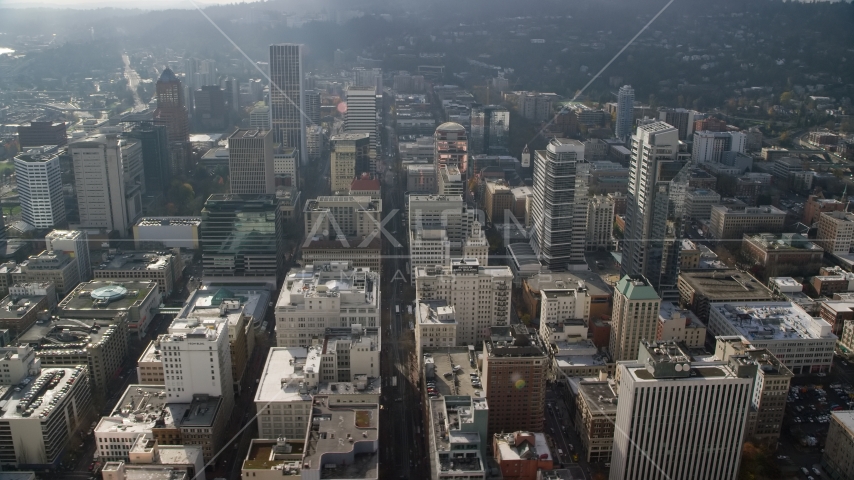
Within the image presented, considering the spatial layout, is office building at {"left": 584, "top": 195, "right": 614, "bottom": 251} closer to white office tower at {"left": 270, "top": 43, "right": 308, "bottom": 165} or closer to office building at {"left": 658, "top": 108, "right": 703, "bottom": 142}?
office building at {"left": 658, "top": 108, "right": 703, "bottom": 142}

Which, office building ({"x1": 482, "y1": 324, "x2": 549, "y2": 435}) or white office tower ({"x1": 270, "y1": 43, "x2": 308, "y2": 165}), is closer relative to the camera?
office building ({"x1": 482, "y1": 324, "x2": 549, "y2": 435})

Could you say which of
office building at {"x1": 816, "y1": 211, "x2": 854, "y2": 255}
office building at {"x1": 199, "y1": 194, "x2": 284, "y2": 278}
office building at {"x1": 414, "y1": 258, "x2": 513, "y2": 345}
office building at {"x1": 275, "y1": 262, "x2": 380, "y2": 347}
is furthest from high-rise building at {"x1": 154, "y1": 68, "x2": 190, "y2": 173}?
office building at {"x1": 816, "y1": 211, "x2": 854, "y2": 255}

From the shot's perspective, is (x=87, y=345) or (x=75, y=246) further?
(x=75, y=246)

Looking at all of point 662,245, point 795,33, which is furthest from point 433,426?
point 795,33

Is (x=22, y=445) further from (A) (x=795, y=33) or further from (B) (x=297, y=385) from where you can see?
(A) (x=795, y=33)

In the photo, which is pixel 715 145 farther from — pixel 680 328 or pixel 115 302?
pixel 115 302

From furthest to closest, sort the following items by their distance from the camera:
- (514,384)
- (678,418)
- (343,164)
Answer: (343,164), (514,384), (678,418)

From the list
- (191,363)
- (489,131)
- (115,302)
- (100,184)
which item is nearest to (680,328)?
(191,363)
